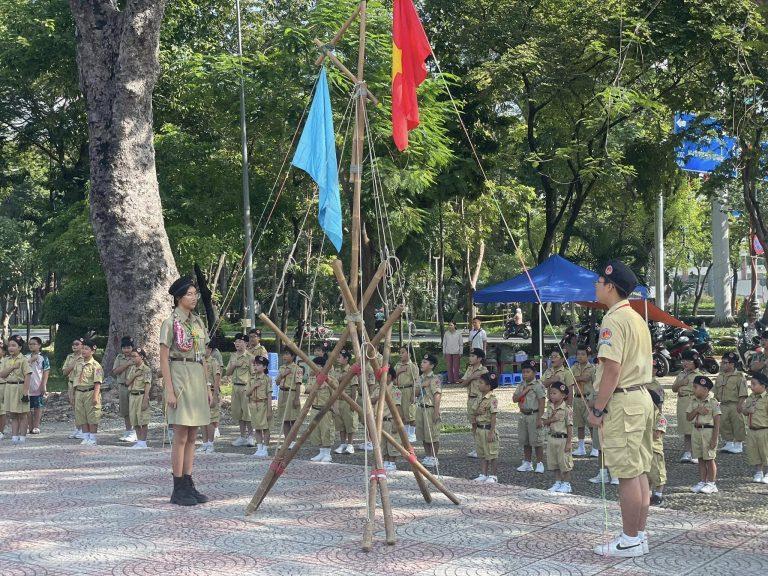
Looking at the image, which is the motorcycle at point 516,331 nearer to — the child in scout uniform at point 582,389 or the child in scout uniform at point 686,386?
the child in scout uniform at point 582,389

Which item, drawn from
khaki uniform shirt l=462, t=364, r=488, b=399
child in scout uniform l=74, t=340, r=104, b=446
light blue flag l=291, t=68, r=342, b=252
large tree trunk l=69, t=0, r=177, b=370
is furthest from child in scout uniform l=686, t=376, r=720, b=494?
large tree trunk l=69, t=0, r=177, b=370

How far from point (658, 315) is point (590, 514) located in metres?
11.4

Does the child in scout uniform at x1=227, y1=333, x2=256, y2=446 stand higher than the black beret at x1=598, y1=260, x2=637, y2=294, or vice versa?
the black beret at x1=598, y1=260, x2=637, y2=294

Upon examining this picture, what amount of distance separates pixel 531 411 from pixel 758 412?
8.16 feet

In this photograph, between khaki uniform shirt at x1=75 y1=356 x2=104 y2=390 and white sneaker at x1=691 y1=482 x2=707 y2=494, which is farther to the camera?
khaki uniform shirt at x1=75 y1=356 x2=104 y2=390

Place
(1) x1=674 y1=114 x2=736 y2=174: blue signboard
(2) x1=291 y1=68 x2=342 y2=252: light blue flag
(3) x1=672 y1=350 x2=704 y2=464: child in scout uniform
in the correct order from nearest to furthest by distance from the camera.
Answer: (2) x1=291 y1=68 x2=342 y2=252: light blue flag < (3) x1=672 y1=350 x2=704 y2=464: child in scout uniform < (1) x1=674 y1=114 x2=736 y2=174: blue signboard

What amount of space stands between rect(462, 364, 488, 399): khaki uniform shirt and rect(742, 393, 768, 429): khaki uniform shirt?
295cm

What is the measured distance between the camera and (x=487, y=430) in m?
10.8

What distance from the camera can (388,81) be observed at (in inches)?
811

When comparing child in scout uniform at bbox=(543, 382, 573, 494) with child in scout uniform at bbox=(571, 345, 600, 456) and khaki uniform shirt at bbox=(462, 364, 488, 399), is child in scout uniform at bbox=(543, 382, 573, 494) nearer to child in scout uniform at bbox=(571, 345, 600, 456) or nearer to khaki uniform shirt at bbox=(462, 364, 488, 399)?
khaki uniform shirt at bbox=(462, 364, 488, 399)

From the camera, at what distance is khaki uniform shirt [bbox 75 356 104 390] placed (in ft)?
45.9

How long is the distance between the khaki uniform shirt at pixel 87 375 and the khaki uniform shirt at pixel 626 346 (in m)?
8.89

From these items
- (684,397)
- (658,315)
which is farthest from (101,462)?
(658,315)

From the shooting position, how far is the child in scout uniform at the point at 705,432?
33.5 ft
